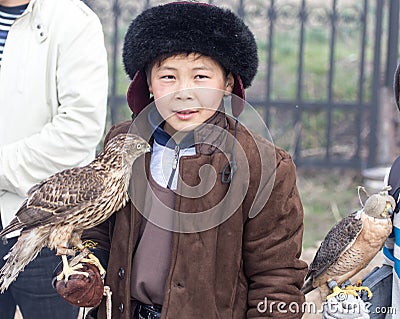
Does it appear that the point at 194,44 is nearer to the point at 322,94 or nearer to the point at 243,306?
the point at 243,306

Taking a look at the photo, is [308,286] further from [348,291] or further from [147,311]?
[147,311]

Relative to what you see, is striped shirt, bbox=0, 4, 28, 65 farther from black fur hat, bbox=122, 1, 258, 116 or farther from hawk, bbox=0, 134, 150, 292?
hawk, bbox=0, 134, 150, 292

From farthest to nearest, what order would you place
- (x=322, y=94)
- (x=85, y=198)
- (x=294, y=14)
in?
(x=322, y=94) < (x=294, y=14) < (x=85, y=198)

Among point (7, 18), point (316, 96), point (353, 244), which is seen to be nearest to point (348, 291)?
point (353, 244)

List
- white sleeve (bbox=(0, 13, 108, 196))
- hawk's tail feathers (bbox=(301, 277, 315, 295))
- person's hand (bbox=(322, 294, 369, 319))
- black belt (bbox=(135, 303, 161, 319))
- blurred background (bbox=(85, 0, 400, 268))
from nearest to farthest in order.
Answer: person's hand (bbox=(322, 294, 369, 319)) → black belt (bbox=(135, 303, 161, 319)) → hawk's tail feathers (bbox=(301, 277, 315, 295)) → white sleeve (bbox=(0, 13, 108, 196)) → blurred background (bbox=(85, 0, 400, 268))

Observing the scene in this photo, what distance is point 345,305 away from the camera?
2195mm

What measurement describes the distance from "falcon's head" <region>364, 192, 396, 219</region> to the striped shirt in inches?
56.7

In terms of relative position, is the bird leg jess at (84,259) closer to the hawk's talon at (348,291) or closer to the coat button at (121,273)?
the coat button at (121,273)

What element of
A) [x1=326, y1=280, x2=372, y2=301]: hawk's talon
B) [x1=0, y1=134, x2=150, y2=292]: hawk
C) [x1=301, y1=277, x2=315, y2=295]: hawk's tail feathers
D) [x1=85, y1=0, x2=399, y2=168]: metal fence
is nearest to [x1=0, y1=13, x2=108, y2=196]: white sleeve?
[x1=0, y1=134, x2=150, y2=292]: hawk

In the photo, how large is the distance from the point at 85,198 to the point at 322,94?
5713 millimetres

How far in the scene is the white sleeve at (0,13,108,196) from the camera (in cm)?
279

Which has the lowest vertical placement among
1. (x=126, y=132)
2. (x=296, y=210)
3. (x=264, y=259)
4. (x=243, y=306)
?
(x=243, y=306)

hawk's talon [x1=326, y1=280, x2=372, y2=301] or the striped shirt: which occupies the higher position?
the striped shirt

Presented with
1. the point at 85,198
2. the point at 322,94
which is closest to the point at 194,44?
the point at 85,198
